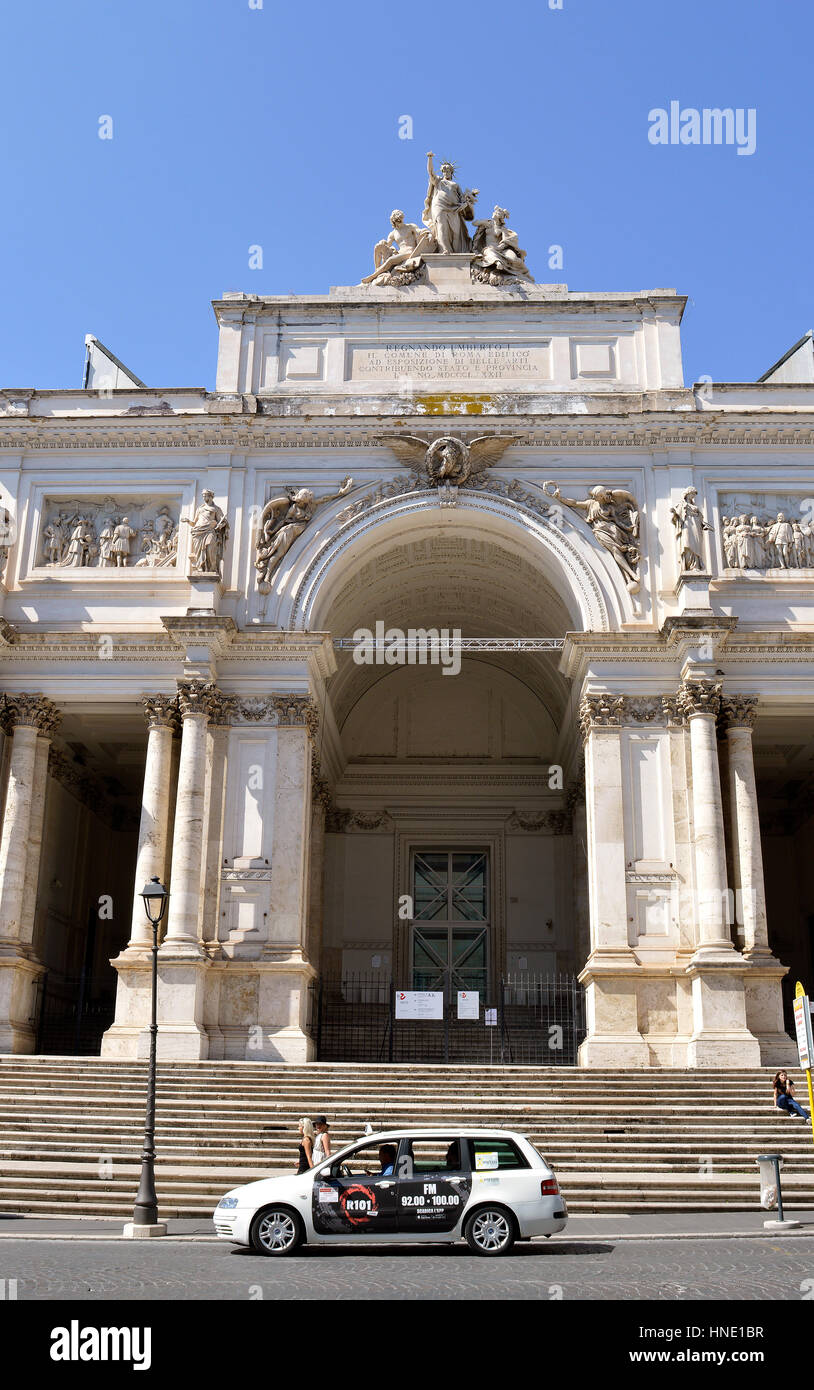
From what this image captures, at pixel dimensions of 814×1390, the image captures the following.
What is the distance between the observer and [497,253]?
97.0 ft

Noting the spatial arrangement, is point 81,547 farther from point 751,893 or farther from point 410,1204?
point 410,1204

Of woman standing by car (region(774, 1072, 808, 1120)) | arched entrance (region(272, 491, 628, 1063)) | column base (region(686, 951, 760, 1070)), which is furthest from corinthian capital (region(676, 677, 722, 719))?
woman standing by car (region(774, 1072, 808, 1120))

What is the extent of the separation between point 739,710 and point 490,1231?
15.1 metres

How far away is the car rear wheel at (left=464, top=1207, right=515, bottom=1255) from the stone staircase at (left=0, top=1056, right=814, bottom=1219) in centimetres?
464

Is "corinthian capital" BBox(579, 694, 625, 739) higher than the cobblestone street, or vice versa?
"corinthian capital" BBox(579, 694, 625, 739)

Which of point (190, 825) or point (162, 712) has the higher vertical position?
point (162, 712)

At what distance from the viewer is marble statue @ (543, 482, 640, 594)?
1065 inches

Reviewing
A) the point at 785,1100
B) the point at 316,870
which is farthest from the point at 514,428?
the point at 785,1100

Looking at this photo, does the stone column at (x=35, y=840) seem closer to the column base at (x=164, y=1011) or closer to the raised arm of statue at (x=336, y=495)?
the column base at (x=164, y=1011)

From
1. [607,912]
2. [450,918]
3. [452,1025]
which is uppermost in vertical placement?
[450,918]

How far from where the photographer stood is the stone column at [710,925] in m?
23.3

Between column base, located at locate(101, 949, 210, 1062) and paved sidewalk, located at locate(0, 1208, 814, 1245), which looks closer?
paved sidewalk, located at locate(0, 1208, 814, 1245)

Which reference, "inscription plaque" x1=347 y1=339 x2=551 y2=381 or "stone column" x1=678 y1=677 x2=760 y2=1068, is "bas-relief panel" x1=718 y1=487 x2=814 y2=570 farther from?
"inscription plaque" x1=347 y1=339 x2=551 y2=381
